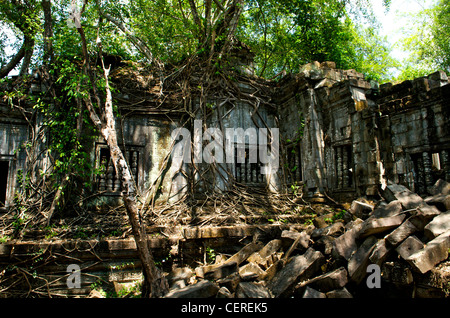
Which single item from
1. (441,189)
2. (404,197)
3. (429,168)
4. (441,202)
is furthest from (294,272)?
(429,168)

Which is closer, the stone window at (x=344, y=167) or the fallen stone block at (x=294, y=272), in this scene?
the fallen stone block at (x=294, y=272)

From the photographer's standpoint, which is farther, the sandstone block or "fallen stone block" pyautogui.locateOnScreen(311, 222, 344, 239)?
"fallen stone block" pyautogui.locateOnScreen(311, 222, 344, 239)

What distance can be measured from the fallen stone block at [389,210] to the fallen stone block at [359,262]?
51 centimetres

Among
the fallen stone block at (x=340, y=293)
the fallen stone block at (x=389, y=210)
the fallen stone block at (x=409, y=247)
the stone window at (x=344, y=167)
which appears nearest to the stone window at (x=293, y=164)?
the stone window at (x=344, y=167)

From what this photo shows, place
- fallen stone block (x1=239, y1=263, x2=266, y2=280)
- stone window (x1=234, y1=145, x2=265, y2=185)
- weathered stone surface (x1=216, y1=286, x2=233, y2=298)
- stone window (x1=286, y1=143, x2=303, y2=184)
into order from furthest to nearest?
stone window (x1=234, y1=145, x2=265, y2=185) → stone window (x1=286, y1=143, x2=303, y2=184) → fallen stone block (x1=239, y1=263, x2=266, y2=280) → weathered stone surface (x1=216, y1=286, x2=233, y2=298)

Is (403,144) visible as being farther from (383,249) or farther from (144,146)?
(144,146)

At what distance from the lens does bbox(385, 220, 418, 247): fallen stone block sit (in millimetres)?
3496

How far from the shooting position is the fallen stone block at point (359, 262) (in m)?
3.49

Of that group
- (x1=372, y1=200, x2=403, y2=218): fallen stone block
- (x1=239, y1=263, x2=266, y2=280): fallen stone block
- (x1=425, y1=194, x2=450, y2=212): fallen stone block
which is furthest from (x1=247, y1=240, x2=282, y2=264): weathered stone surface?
(x1=425, y1=194, x2=450, y2=212): fallen stone block

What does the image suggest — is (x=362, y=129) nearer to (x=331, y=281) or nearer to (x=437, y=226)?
(x=437, y=226)

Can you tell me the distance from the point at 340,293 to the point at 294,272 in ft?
2.09

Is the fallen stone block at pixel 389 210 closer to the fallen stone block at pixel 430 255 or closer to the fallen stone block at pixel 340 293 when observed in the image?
the fallen stone block at pixel 430 255

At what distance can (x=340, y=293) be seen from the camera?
3361 mm

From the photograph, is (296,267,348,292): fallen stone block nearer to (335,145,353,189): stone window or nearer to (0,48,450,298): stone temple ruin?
(0,48,450,298): stone temple ruin
